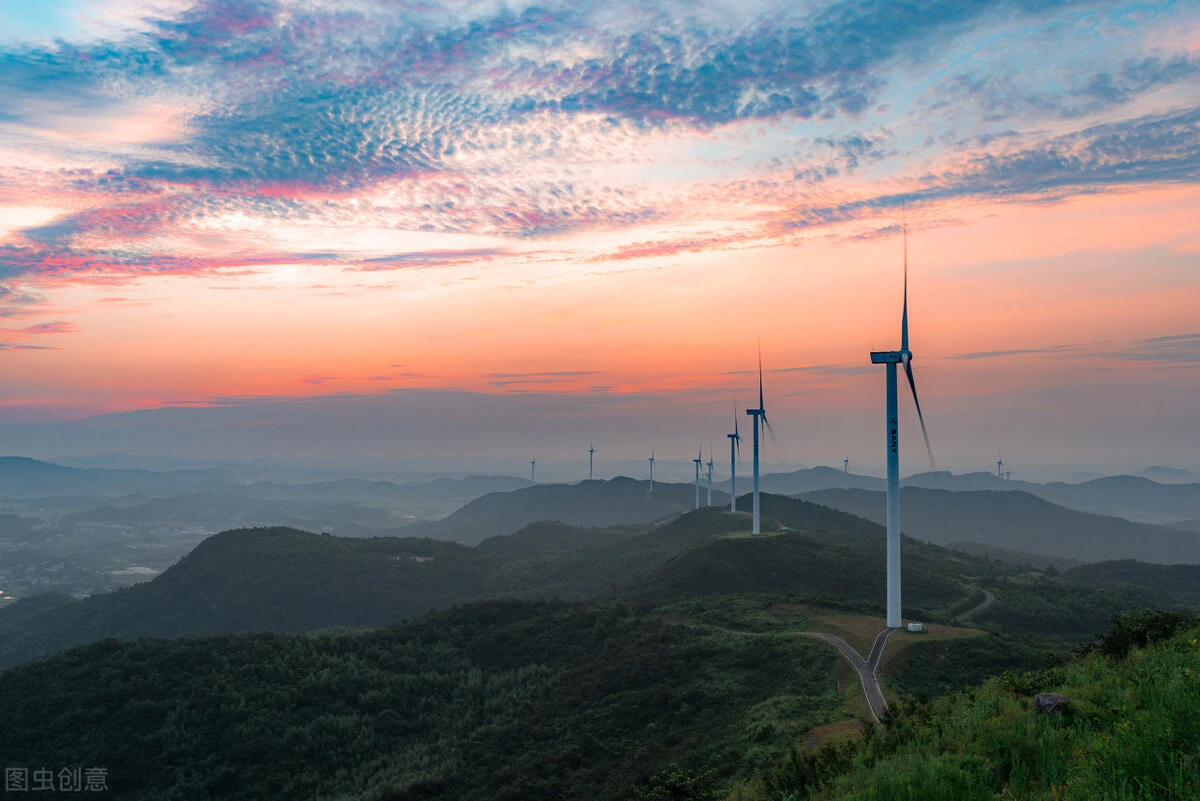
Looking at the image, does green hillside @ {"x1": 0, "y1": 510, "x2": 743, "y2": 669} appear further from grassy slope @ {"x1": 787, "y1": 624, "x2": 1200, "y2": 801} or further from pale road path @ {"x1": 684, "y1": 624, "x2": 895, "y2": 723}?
grassy slope @ {"x1": 787, "y1": 624, "x2": 1200, "y2": 801}

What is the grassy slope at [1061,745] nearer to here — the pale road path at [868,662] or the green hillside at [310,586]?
the pale road path at [868,662]

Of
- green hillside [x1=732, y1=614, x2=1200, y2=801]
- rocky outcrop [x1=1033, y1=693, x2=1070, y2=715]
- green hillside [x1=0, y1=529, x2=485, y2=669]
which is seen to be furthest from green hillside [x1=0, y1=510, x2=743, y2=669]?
rocky outcrop [x1=1033, y1=693, x2=1070, y2=715]

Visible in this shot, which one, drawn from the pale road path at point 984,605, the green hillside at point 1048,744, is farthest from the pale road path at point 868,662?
the pale road path at point 984,605

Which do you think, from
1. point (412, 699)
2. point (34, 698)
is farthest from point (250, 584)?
point (412, 699)

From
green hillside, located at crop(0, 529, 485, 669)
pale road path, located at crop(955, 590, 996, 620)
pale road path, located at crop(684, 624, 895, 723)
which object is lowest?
green hillside, located at crop(0, 529, 485, 669)

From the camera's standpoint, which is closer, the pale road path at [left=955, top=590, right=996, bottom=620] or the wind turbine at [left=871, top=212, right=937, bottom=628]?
the wind turbine at [left=871, top=212, right=937, bottom=628]

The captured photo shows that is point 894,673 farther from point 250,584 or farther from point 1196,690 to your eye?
point 250,584
